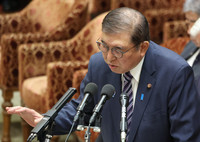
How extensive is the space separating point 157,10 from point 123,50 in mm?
2801

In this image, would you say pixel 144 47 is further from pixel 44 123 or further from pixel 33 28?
pixel 33 28

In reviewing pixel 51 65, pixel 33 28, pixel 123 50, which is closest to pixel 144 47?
pixel 123 50

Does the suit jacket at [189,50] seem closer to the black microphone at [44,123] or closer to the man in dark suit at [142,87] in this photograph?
the man in dark suit at [142,87]

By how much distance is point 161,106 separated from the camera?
177 cm

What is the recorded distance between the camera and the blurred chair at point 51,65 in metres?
3.21

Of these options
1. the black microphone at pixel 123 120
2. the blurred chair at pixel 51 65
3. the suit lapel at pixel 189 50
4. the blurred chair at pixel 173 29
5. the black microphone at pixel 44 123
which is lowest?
the blurred chair at pixel 51 65

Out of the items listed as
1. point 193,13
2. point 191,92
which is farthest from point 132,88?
point 193,13

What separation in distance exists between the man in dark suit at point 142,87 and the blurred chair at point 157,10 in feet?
8.13

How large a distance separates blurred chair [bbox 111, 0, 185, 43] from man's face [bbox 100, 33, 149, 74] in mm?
2592

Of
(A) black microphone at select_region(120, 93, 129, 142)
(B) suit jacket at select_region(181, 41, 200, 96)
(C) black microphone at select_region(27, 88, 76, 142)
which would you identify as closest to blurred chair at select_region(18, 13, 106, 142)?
(B) suit jacket at select_region(181, 41, 200, 96)

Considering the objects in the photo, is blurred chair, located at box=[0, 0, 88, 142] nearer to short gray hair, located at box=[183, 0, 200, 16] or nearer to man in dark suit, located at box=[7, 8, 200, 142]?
short gray hair, located at box=[183, 0, 200, 16]

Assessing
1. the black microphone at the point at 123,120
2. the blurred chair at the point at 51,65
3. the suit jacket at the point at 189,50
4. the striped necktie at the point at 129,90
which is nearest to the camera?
the black microphone at the point at 123,120

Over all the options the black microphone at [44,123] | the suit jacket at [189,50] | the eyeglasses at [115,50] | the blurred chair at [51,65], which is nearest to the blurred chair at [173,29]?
the blurred chair at [51,65]

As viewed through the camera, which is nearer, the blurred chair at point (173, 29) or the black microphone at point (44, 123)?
the black microphone at point (44, 123)
